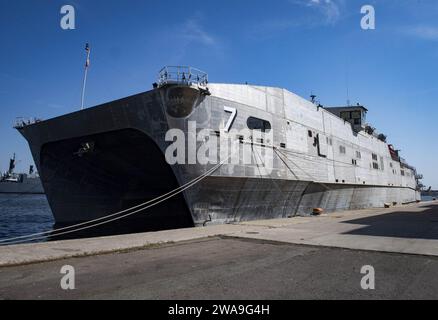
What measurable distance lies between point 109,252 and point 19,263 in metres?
2.13

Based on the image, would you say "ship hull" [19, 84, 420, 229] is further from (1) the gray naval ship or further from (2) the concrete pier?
(2) the concrete pier

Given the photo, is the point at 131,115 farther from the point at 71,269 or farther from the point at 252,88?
the point at 71,269

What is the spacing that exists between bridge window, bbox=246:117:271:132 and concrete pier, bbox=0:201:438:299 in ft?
23.6

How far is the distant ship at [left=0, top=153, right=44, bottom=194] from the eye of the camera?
94.9 metres

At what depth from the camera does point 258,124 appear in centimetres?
1783

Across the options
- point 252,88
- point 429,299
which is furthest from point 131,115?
point 429,299

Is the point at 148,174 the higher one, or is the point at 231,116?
the point at 231,116

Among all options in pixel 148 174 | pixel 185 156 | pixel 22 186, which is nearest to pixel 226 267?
pixel 185 156

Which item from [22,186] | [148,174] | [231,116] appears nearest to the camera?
[231,116]

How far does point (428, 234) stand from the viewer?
12.3 meters

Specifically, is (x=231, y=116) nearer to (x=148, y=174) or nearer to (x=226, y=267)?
(x=148, y=174)

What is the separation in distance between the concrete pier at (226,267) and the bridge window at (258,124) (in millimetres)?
7203

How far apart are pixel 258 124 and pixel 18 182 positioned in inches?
3907

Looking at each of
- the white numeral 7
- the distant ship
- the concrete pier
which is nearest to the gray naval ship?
the white numeral 7
